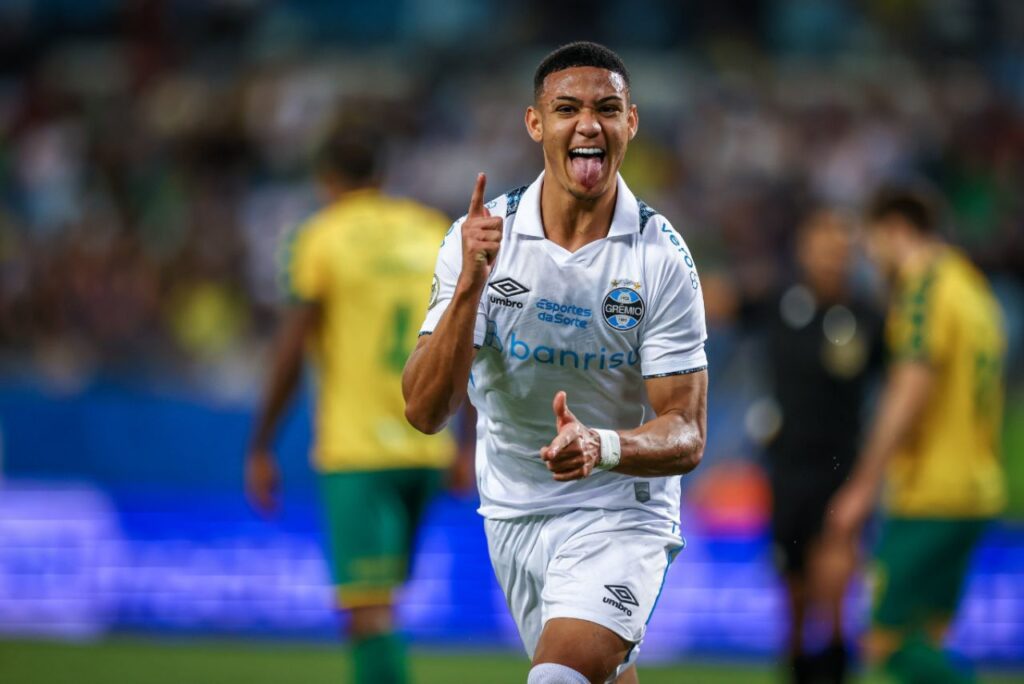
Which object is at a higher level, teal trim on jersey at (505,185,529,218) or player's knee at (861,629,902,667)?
teal trim on jersey at (505,185,529,218)

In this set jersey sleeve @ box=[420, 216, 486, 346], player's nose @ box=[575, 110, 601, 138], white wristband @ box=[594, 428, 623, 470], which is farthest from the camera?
jersey sleeve @ box=[420, 216, 486, 346]

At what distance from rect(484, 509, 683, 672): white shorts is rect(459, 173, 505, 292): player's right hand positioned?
872 millimetres

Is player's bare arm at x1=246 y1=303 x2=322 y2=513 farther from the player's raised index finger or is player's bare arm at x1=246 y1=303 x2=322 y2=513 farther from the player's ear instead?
the player's raised index finger

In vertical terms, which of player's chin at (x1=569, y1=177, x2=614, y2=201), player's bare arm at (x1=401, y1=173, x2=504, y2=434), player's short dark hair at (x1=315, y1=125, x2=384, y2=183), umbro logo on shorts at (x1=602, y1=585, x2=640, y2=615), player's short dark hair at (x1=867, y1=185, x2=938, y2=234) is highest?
player's short dark hair at (x1=315, y1=125, x2=384, y2=183)

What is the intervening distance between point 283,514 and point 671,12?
8.70 meters

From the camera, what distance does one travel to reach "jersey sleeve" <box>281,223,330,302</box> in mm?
6574

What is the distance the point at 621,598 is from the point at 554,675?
0.34m

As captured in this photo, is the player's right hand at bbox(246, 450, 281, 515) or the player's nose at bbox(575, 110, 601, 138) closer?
the player's nose at bbox(575, 110, 601, 138)

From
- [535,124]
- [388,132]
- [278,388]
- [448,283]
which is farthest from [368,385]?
[388,132]

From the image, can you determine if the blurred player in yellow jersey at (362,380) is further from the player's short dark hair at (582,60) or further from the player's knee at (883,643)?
the player's short dark hair at (582,60)

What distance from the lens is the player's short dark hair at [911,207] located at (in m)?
7.19

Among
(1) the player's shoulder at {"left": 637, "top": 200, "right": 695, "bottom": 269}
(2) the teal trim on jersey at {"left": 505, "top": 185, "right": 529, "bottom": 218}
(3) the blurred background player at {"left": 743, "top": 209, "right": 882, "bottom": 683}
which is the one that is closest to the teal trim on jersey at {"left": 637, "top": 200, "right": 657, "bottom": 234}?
(1) the player's shoulder at {"left": 637, "top": 200, "right": 695, "bottom": 269}

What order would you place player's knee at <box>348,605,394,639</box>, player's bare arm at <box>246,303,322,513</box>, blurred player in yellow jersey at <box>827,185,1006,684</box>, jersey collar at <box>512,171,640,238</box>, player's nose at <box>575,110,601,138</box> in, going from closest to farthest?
player's nose at <box>575,110,601,138</box> < jersey collar at <box>512,171,640,238</box> < player's knee at <box>348,605,394,639</box> < player's bare arm at <box>246,303,322,513</box> < blurred player in yellow jersey at <box>827,185,1006,684</box>

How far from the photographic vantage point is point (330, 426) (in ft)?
21.6
